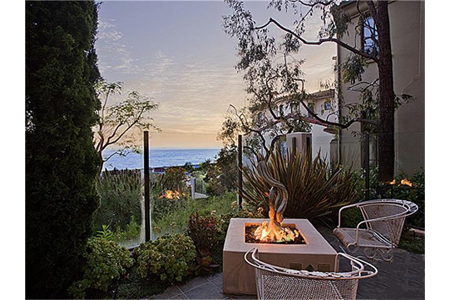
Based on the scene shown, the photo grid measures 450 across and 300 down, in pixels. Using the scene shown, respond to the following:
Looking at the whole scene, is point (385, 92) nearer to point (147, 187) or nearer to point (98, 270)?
point (147, 187)

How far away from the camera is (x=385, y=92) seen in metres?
4.38

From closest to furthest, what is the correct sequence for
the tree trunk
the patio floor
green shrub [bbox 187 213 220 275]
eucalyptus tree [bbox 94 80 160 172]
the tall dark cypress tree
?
the tall dark cypress tree
the patio floor
green shrub [bbox 187 213 220 275]
eucalyptus tree [bbox 94 80 160 172]
the tree trunk

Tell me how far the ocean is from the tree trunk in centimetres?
295

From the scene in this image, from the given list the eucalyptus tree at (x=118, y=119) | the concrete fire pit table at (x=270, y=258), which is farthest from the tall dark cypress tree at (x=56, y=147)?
the concrete fire pit table at (x=270, y=258)

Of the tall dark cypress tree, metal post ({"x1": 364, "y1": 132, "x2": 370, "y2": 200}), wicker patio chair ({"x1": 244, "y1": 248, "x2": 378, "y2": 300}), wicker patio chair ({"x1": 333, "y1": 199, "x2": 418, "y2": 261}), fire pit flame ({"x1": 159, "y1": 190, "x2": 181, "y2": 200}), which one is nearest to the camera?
wicker patio chair ({"x1": 244, "y1": 248, "x2": 378, "y2": 300})

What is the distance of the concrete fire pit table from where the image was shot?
7.04 ft

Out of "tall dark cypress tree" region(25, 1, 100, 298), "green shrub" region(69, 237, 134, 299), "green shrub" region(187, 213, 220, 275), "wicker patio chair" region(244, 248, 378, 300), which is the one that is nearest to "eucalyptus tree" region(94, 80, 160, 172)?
"tall dark cypress tree" region(25, 1, 100, 298)

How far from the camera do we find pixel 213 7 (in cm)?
417

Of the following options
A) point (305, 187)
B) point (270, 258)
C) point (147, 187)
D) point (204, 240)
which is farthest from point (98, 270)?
point (305, 187)

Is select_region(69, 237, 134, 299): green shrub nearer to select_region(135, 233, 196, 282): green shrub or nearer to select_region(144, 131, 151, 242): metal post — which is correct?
select_region(135, 233, 196, 282): green shrub

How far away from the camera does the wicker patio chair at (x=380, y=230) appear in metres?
2.41
